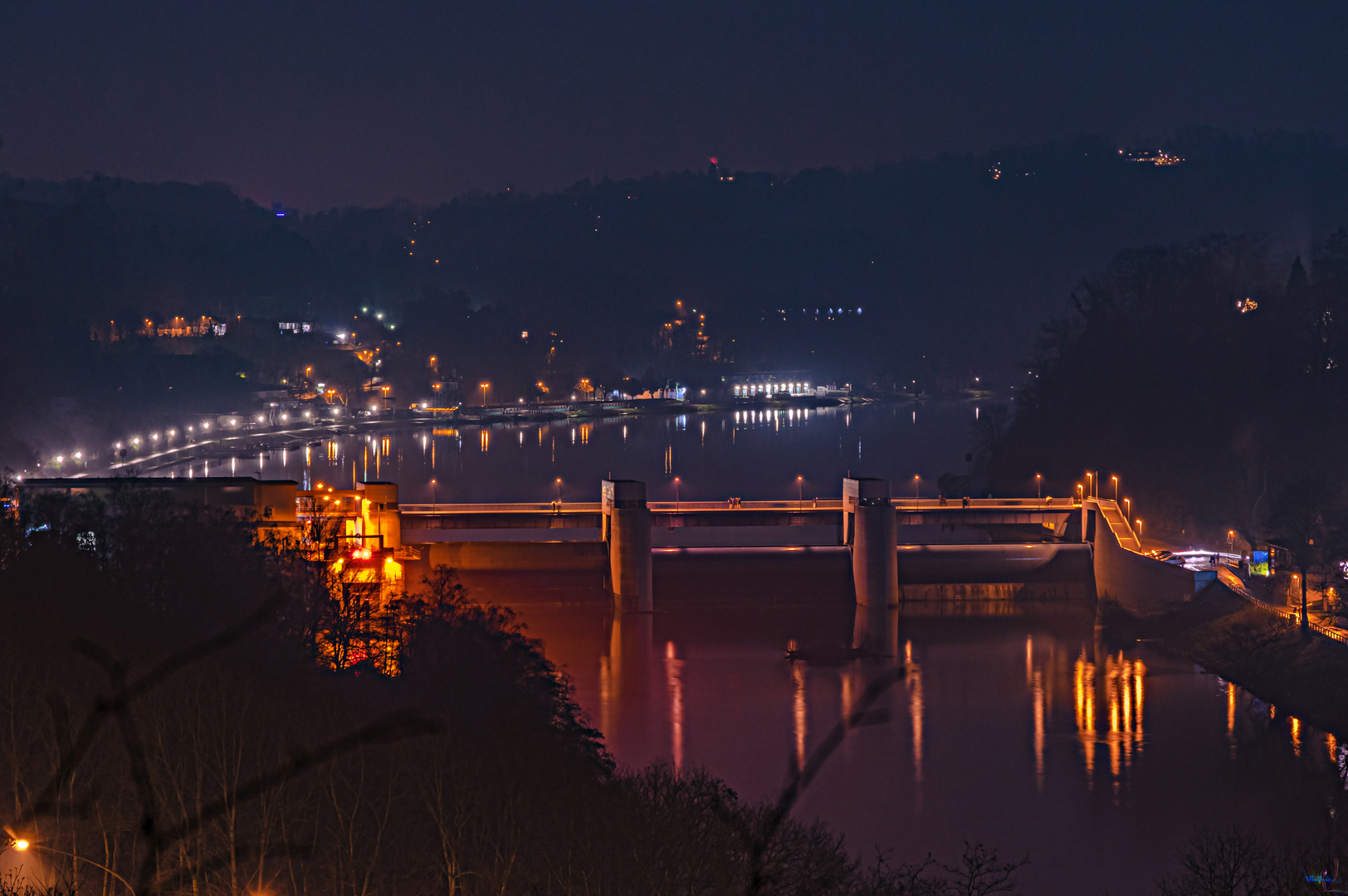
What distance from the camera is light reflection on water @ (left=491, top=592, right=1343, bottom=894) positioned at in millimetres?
24422

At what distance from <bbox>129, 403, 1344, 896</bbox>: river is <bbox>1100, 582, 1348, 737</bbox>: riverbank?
0.64 m

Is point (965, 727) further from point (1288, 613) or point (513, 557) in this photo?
point (513, 557)

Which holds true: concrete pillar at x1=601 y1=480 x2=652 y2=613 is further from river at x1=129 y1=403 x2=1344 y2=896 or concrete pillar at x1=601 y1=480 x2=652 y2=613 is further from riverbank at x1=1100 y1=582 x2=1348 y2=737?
riverbank at x1=1100 y1=582 x2=1348 y2=737

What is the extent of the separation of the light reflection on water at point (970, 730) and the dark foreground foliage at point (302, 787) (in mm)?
2399

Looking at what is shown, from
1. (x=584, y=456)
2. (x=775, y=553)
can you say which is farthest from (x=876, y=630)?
(x=584, y=456)

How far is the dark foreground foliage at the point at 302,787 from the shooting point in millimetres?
13844

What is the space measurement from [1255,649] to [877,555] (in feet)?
40.1

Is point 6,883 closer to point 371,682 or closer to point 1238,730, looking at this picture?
point 371,682

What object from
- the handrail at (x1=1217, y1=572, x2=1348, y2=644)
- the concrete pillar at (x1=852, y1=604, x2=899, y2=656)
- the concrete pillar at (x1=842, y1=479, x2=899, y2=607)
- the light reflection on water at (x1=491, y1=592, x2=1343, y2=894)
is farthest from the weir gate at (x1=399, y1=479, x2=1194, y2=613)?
the handrail at (x1=1217, y1=572, x2=1348, y2=644)

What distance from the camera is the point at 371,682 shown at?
2308 centimetres

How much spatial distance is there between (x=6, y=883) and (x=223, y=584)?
12656 millimetres

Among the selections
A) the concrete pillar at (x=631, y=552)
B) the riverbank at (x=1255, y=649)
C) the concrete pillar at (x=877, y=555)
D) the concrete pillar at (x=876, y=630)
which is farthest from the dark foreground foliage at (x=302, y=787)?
the concrete pillar at (x=877, y=555)

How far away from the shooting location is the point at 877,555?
42750mm

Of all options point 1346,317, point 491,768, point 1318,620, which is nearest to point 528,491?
point 1346,317
